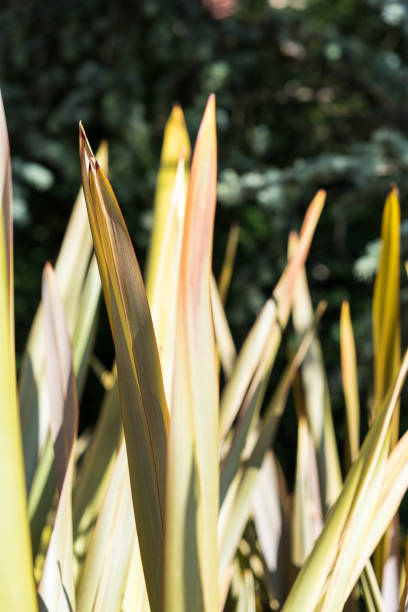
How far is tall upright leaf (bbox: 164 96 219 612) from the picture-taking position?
26cm

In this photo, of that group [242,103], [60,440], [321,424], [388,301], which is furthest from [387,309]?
[242,103]

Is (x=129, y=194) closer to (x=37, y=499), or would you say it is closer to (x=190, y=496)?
(x=37, y=499)

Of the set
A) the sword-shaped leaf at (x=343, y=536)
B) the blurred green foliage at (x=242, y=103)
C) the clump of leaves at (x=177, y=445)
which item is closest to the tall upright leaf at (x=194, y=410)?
the clump of leaves at (x=177, y=445)

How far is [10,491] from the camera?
26 cm

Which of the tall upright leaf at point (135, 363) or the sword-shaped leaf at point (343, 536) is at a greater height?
the tall upright leaf at point (135, 363)

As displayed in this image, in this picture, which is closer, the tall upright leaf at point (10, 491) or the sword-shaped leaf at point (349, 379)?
the tall upright leaf at point (10, 491)

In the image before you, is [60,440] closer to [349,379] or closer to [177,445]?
[177,445]

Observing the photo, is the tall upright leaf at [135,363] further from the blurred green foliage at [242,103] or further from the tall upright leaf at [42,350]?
the blurred green foliage at [242,103]

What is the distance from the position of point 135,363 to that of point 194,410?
4cm

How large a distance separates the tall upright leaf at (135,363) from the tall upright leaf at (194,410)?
23mm

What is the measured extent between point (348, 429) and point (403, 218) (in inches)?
32.8

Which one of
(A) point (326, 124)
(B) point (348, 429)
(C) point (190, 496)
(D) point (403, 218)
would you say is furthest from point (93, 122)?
(C) point (190, 496)

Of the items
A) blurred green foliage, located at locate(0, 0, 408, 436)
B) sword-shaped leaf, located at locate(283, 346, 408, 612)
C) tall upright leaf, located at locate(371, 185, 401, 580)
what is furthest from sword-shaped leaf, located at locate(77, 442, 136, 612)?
blurred green foliage, located at locate(0, 0, 408, 436)

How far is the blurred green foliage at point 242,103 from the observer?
4.49 ft
